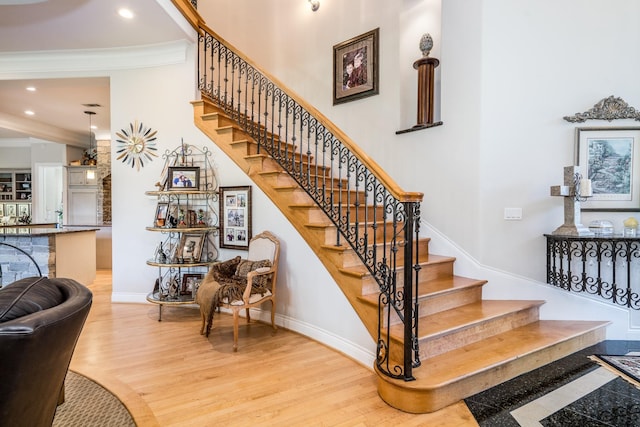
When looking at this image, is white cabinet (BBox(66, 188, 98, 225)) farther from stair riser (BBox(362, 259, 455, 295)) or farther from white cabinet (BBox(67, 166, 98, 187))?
stair riser (BBox(362, 259, 455, 295))

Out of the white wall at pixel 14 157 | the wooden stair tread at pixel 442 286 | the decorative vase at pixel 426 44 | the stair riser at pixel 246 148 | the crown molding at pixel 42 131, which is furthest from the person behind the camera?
the white wall at pixel 14 157

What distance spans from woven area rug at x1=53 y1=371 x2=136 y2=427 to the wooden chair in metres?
1.07

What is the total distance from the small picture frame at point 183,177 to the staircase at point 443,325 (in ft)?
2.39

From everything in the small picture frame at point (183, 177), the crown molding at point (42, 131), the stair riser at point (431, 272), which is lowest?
the stair riser at point (431, 272)

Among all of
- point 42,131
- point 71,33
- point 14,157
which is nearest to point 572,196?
point 71,33

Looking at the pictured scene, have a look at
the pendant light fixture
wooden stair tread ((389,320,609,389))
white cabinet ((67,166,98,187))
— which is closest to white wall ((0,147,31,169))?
the pendant light fixture

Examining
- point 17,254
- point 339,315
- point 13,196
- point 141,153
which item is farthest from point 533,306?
point 13,196

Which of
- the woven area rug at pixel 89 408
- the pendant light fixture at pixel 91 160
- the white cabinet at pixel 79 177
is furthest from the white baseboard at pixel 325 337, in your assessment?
the white cabinet at pixel 79 177

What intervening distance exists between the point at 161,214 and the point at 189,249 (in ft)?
1.91

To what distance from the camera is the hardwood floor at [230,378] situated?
2201 mm

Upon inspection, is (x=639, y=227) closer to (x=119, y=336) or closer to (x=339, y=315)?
Result: (x=339, y=315)

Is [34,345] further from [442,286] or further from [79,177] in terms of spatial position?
[79,177]

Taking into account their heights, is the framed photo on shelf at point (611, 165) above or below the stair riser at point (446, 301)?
above

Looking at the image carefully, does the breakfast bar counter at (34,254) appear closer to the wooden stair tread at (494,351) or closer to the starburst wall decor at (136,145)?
the starburst wall decor at (136,145)
